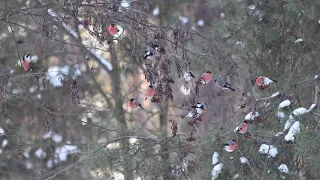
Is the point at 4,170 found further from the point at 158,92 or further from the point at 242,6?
the point at 158,92

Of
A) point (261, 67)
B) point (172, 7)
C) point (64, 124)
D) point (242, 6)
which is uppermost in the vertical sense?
point (172, 7)

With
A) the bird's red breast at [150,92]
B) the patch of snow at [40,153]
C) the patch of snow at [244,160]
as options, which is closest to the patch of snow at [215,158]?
the patch of snow at [244,160]

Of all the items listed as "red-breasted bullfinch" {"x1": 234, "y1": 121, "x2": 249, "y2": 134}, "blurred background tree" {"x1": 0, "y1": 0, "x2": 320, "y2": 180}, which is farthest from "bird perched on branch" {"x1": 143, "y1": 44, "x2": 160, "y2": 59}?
"red-breasted bullfinch" {"x1": 234, "y1": 121, "x2": 249, "y2": 134}

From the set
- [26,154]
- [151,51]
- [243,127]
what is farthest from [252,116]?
[26,154]

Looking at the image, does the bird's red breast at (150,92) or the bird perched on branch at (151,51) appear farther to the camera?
the bird's red breast at (150,92)

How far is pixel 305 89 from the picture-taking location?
6477 mm

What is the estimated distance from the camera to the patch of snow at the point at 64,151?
30.4 feet

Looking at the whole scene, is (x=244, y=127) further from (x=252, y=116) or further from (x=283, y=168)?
(x=283, y=168)

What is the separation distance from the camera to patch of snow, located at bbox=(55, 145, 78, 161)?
9269 mm

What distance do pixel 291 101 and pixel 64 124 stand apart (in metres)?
4.29

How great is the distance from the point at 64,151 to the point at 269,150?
4.51 meters

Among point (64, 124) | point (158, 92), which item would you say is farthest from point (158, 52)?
point (64, 124)

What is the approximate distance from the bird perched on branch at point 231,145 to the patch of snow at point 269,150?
12.2 inches

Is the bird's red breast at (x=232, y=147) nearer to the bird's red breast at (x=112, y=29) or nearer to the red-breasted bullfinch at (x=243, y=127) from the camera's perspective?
the red-breasted bullfinch at (x=243, y=127)
